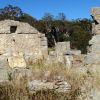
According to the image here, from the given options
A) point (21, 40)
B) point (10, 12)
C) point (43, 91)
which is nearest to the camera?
point (43, 91)

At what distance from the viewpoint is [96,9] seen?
777cm

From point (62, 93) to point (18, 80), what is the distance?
1140 mm

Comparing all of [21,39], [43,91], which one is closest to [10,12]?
[21,39]

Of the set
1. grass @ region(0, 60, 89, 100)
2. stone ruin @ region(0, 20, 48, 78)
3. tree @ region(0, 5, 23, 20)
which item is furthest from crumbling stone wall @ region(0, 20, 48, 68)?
tree @ region(0, 5, 23, 20)

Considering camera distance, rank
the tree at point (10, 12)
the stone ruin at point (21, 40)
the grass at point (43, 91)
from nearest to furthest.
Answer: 1. the grass at point (43, 91)
2. the stone ruin at point (21, 40)
3. the tree at point (10, 12)

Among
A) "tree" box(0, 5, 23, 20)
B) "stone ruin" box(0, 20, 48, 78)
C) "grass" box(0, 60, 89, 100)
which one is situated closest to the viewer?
"grass" box(0, 60, 89, 100)

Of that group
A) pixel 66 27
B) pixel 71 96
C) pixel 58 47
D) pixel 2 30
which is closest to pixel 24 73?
pixel 71 96

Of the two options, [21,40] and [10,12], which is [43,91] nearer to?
[21,40]

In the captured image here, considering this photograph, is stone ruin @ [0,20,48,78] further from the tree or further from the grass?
the tree

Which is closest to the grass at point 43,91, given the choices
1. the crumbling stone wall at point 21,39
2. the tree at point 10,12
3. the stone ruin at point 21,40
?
the stone ruin at point 21,40

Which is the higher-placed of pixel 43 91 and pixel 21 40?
pixel 21 40

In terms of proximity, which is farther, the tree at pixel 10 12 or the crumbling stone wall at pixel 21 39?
the tree at pixel 10 12

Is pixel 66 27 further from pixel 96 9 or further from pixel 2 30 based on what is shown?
pixel 96 9

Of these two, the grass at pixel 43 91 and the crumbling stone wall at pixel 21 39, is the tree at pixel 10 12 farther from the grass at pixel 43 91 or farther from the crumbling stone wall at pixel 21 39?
the grass at pixel 43 91
